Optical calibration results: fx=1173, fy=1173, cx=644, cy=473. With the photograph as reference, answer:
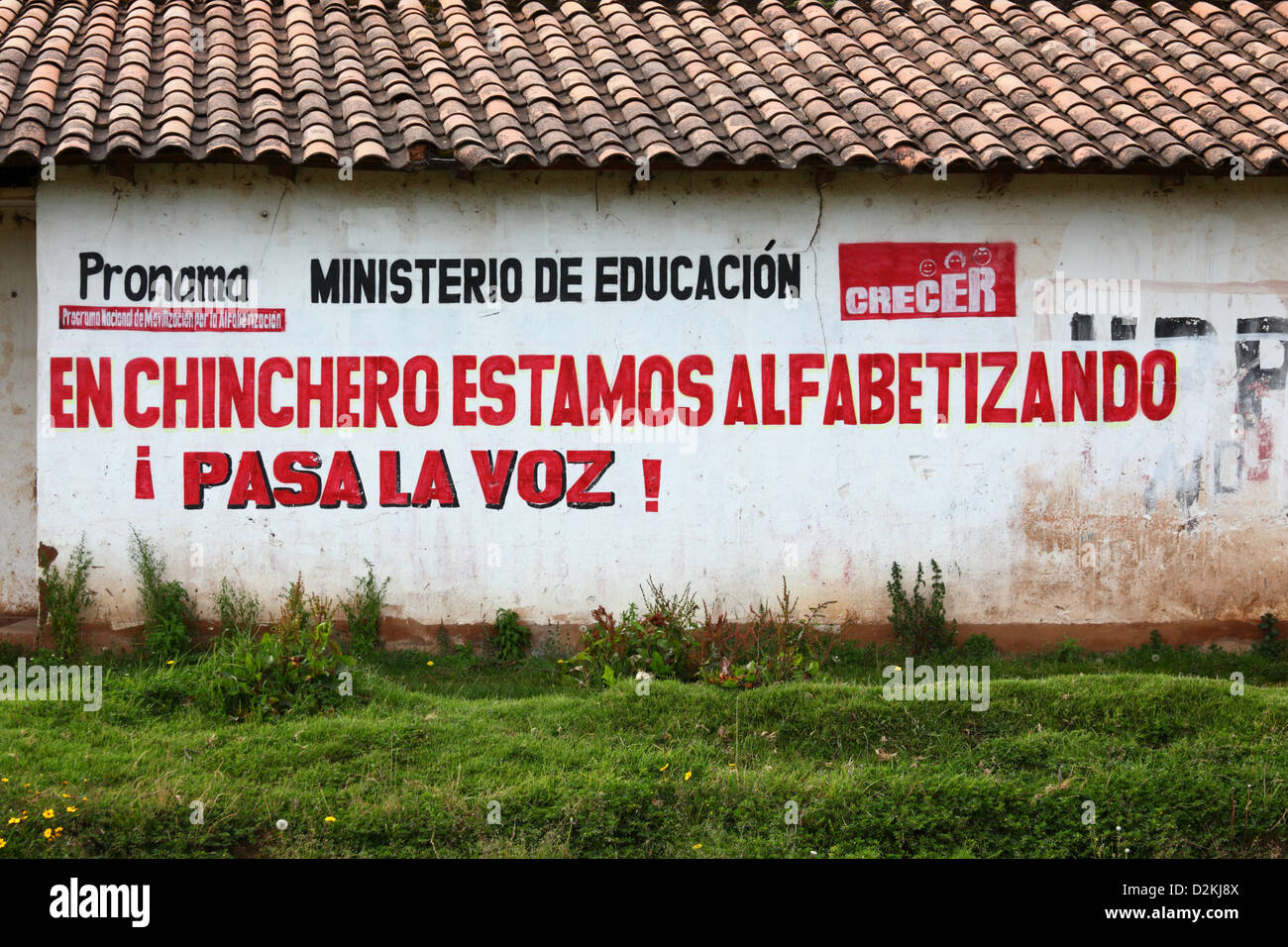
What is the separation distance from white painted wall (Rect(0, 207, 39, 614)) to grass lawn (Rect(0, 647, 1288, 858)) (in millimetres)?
2957

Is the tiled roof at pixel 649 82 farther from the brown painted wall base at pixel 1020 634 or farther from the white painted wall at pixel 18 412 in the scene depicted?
the brown painted wall base at pixel 1020 634

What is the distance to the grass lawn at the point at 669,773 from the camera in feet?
16.8

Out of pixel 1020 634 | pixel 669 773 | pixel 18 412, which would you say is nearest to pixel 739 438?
pixel 1020 634

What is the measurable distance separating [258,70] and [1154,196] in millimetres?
6307

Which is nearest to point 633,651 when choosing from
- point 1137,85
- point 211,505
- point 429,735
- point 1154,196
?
point 429,735

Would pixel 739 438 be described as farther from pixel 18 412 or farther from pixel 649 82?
pixel 18 412

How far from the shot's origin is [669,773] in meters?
5.65

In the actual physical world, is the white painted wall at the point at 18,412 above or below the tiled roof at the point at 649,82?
below

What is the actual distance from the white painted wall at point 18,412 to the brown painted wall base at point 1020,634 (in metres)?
0.95

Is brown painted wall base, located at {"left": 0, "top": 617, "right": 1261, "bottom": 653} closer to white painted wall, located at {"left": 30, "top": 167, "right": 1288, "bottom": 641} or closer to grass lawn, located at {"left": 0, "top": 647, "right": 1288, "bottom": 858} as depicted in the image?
white painted wall, located at {"left": 30, "top": 167, "right": 1288, "bottom": 641}

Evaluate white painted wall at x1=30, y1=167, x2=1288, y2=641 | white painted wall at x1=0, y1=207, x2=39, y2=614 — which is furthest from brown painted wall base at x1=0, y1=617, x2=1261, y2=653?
white painted wall at x1=0, y1=207, x2=39, y2=614

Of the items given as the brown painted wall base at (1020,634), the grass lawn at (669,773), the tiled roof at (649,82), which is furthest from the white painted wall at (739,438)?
the grass lawn at (669,773)

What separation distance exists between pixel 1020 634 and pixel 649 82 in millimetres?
4725

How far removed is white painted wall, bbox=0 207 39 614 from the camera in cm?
884
